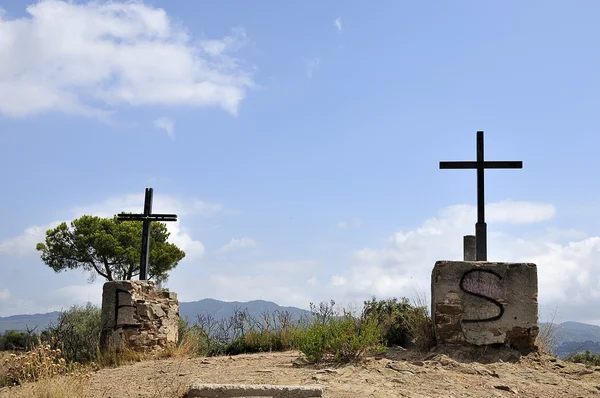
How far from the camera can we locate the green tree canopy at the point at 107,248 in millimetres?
23734

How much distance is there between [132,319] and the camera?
1195cm

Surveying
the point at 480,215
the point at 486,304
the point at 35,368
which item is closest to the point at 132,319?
the point at 35,368

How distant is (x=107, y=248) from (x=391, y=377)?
58.4 ft

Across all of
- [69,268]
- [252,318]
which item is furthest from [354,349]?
[69,268]

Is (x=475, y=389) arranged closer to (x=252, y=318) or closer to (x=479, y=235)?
(x=479, y=235)

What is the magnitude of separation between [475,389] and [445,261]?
2.52 m

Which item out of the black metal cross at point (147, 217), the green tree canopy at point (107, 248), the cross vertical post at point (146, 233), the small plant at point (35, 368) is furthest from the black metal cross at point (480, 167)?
the green tree canopy at point (107, 248)

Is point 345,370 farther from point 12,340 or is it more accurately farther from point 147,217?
point 12,340

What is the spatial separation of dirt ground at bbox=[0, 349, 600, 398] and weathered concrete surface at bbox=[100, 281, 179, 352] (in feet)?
6.33

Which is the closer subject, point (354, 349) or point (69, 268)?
point (354, 349)

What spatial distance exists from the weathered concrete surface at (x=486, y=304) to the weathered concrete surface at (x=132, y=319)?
5.43m

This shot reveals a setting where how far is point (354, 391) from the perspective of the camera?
7125mm

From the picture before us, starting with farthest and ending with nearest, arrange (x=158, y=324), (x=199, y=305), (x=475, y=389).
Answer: (x=199, y=305)
(x=158, y=324)
(x=475, y=389)

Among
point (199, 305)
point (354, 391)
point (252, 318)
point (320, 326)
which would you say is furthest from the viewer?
point (199, 305)
